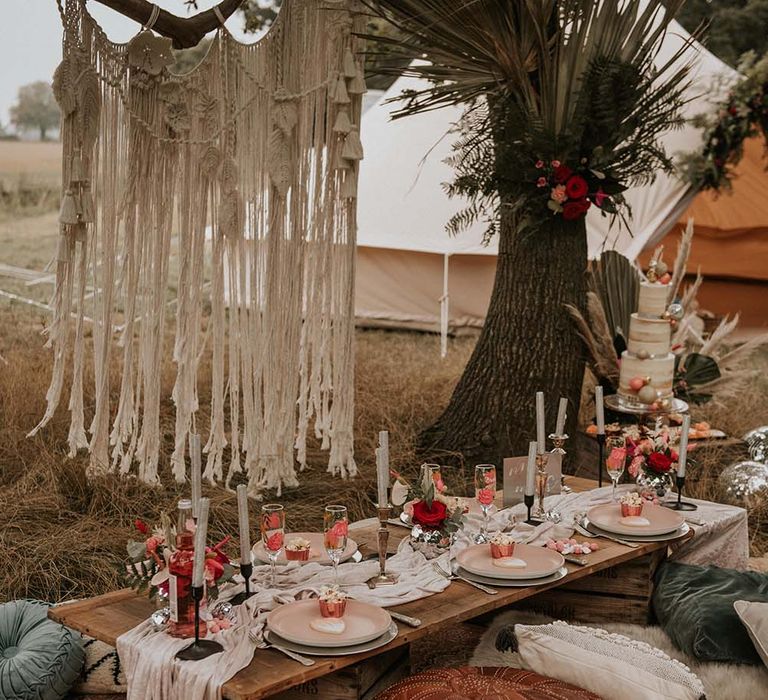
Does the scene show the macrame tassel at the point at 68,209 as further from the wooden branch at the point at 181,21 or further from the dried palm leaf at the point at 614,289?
the dried palm leaf at the point at 614,289

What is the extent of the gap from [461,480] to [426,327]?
3386 mm

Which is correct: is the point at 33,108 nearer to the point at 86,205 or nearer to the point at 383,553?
the point at 86,205

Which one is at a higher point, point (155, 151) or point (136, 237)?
point (155, 151)

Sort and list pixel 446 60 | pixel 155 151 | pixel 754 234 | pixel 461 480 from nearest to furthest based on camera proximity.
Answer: pixel 155 151 < pixel 446 60 < pixel 461 480 < pixel 754 234

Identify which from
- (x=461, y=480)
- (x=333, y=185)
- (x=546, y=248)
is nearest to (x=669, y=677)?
(x=333, y=185)

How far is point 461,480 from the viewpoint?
14.0 ft

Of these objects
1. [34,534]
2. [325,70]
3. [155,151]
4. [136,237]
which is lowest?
[34,534]

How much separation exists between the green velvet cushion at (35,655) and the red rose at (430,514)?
0.94 m

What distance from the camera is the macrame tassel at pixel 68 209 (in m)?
2.96

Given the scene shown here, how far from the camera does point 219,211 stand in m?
3.26

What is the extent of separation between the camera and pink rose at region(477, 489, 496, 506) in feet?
9.16

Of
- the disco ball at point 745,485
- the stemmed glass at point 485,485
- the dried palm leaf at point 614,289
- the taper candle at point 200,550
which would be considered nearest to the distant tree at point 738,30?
the dried palm leaf at point 614,289

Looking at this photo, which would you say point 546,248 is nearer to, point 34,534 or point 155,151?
point 155,151

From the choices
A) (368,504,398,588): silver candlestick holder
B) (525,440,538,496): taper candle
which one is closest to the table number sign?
(525,440,538,496): taper candle
